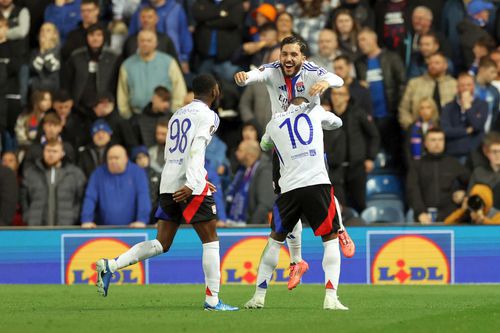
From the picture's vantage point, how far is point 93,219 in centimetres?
1789

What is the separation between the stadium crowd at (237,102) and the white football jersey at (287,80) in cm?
563

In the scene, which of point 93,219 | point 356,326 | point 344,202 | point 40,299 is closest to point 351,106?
point 344,202

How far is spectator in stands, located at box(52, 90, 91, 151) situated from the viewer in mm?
19859

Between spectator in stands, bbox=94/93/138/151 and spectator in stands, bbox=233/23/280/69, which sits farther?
spectator in stands, bbox=233/23/280/69

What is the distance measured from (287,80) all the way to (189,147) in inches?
47.4

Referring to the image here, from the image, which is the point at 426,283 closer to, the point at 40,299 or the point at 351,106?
the point at 351,106

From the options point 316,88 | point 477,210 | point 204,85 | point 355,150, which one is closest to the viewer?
point 316,88

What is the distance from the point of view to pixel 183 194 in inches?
464

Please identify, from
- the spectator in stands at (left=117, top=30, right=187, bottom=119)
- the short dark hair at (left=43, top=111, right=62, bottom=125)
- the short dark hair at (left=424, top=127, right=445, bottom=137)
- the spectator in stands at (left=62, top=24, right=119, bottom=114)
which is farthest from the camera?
the spectator in stands at (left=62, top=24, right=119, bottom=114)

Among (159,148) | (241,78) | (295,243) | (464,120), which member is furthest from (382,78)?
(241,78)

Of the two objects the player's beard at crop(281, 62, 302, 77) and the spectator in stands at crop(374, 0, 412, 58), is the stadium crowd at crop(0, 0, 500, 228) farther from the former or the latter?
the player's beard at crop(281, 62, 302, 77)

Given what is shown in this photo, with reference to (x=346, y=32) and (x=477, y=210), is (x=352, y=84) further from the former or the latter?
(x=477, y=210)

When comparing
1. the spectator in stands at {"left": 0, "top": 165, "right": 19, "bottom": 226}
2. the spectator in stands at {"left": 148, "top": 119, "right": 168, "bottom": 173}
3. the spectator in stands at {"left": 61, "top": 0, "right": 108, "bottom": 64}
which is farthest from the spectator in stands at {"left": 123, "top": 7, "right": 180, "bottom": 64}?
the spectator in stands at {"left": 0, "top": 165, "right": 19, "bottom": 226}

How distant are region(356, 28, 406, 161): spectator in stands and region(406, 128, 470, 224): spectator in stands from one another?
172 centimetres
